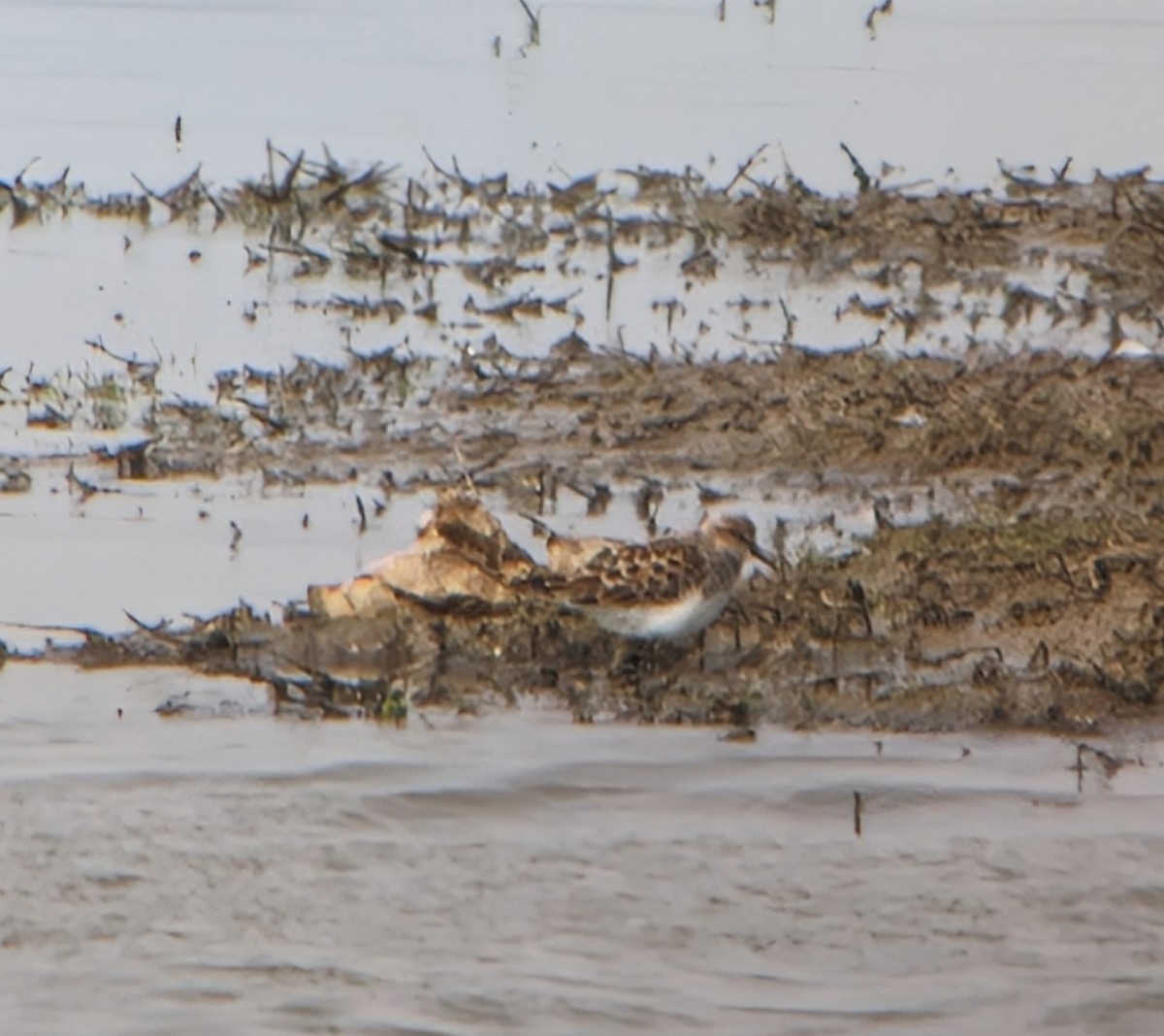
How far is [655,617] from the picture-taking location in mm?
7465

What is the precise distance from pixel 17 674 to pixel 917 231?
285 inches

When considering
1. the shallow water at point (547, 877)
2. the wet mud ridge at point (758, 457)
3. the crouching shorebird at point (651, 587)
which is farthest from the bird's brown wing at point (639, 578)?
the shallow water at point (547, 877)

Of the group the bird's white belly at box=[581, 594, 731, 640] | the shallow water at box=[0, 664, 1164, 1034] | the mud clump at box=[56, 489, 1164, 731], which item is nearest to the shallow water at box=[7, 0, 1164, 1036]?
the shallow water at box=[0, 664, 1164, 1034]

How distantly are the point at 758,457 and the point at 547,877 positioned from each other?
398cm

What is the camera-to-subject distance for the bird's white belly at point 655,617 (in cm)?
743

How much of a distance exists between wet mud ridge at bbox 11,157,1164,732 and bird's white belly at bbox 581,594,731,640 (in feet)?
0.29

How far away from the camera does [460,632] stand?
25.0 ft

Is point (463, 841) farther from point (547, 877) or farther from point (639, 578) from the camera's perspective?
point (639, 578)

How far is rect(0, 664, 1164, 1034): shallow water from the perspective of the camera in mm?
5516

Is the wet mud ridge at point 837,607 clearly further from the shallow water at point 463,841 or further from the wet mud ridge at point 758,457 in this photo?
the shallow water at point 463,841

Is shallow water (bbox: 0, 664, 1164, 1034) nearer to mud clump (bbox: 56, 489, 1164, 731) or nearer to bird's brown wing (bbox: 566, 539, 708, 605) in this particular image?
mud clump (bbox: 56, 489, 1164, 731)

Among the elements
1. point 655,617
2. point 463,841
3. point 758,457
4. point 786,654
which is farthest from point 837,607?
point 758,457

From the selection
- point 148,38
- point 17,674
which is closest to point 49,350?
point 17,674

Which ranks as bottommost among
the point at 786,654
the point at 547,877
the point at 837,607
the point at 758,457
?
the point at 547,877
